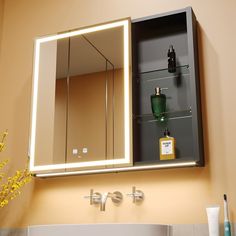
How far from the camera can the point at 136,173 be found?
7.19 feet

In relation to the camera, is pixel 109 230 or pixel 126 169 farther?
pixel 126 169

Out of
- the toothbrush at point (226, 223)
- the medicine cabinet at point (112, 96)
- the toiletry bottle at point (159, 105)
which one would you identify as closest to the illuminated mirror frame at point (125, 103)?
the medicine cabinet at point (112, 96)

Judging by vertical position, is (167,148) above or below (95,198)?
above

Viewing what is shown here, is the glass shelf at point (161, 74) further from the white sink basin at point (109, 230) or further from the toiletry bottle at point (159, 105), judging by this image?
the white sink basin at point (109, 230)

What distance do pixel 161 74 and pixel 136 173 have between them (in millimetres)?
516

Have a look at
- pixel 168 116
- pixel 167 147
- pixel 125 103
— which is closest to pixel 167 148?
pixel 167 147

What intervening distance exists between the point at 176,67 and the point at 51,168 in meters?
0.83

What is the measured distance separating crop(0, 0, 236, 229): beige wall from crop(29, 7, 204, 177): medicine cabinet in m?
0.07

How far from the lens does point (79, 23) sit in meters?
2.58

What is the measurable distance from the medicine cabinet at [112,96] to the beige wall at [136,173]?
75 millimetres

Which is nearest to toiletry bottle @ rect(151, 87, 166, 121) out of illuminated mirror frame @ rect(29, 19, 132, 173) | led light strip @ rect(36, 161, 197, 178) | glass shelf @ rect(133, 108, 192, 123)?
glass shelf @ rect(133, 108, 192, 123)

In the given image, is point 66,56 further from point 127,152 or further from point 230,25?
point 230,25

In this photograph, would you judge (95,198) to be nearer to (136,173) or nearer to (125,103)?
(136,173)

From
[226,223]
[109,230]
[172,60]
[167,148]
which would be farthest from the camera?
[172,60]
